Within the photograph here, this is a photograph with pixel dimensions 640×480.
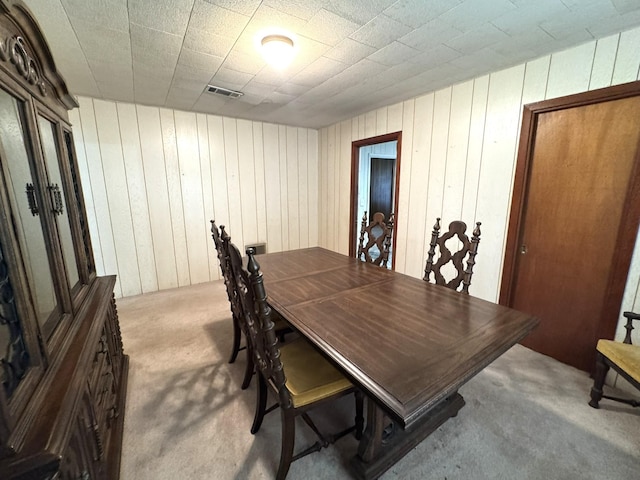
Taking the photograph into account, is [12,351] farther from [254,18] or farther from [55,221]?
[254,18]

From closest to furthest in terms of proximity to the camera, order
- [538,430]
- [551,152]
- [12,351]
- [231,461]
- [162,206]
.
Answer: [12,351] → [231,461] → [538,430] → [551,152] → [162,206]

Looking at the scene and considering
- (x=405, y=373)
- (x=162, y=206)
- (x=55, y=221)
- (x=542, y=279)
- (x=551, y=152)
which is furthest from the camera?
(x=162, y=206)

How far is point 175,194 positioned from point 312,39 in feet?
8.95

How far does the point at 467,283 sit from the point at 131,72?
3188mm

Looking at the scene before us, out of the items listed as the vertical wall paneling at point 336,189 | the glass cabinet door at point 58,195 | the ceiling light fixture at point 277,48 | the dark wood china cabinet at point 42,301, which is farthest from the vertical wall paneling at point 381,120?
the glass cabinet door at point 58,195

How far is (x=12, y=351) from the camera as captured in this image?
75 centimetres

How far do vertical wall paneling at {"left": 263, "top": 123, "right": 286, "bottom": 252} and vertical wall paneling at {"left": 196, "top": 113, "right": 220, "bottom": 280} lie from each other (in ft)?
2.79

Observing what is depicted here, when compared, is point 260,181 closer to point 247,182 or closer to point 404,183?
point 247,182

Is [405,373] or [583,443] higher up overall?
[405,373]

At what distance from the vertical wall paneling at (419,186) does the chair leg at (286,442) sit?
92.9 inches

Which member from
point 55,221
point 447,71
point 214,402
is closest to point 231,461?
point 214,402

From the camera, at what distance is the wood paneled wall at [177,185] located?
3.16m

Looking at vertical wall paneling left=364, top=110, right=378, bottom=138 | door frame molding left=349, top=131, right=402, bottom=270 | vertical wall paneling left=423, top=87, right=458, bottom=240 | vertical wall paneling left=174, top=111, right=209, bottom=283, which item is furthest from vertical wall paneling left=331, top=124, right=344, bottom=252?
vertical wall paneling left=174, top=111, right=209, bottom=283

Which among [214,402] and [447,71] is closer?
[214,402]
